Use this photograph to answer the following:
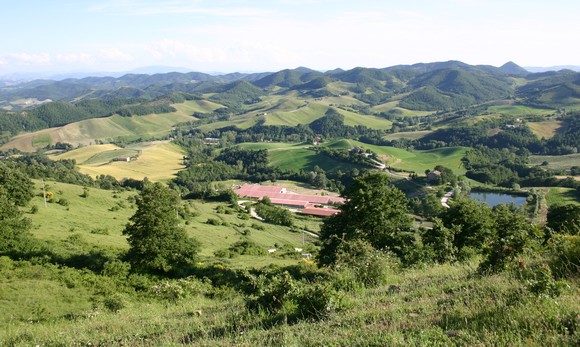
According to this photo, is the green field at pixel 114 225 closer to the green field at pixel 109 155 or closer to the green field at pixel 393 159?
the green field at pixel 393 159

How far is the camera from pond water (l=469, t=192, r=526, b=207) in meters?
94.9

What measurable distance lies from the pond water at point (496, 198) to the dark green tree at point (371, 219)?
7497 centimetres

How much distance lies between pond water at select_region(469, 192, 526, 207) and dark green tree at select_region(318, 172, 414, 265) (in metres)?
75.0

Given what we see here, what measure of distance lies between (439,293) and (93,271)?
24469mm

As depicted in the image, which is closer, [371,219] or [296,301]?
[296,301]

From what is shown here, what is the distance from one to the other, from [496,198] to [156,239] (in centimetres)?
9625

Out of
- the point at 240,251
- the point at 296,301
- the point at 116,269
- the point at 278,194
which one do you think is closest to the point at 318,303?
the point at 296,301

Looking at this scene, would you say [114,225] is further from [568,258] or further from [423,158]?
[423,158]

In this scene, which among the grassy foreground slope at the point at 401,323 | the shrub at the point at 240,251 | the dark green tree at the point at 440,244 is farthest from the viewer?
the shrub at the point at 240,251

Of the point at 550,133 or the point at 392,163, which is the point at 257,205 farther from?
the point at 550,133

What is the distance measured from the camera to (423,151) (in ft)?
568

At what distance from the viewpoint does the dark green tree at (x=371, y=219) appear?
2911 cm

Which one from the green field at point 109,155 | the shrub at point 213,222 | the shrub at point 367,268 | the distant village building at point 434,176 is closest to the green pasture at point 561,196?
the distant village building at point 434,176

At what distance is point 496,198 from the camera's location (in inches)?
3932
